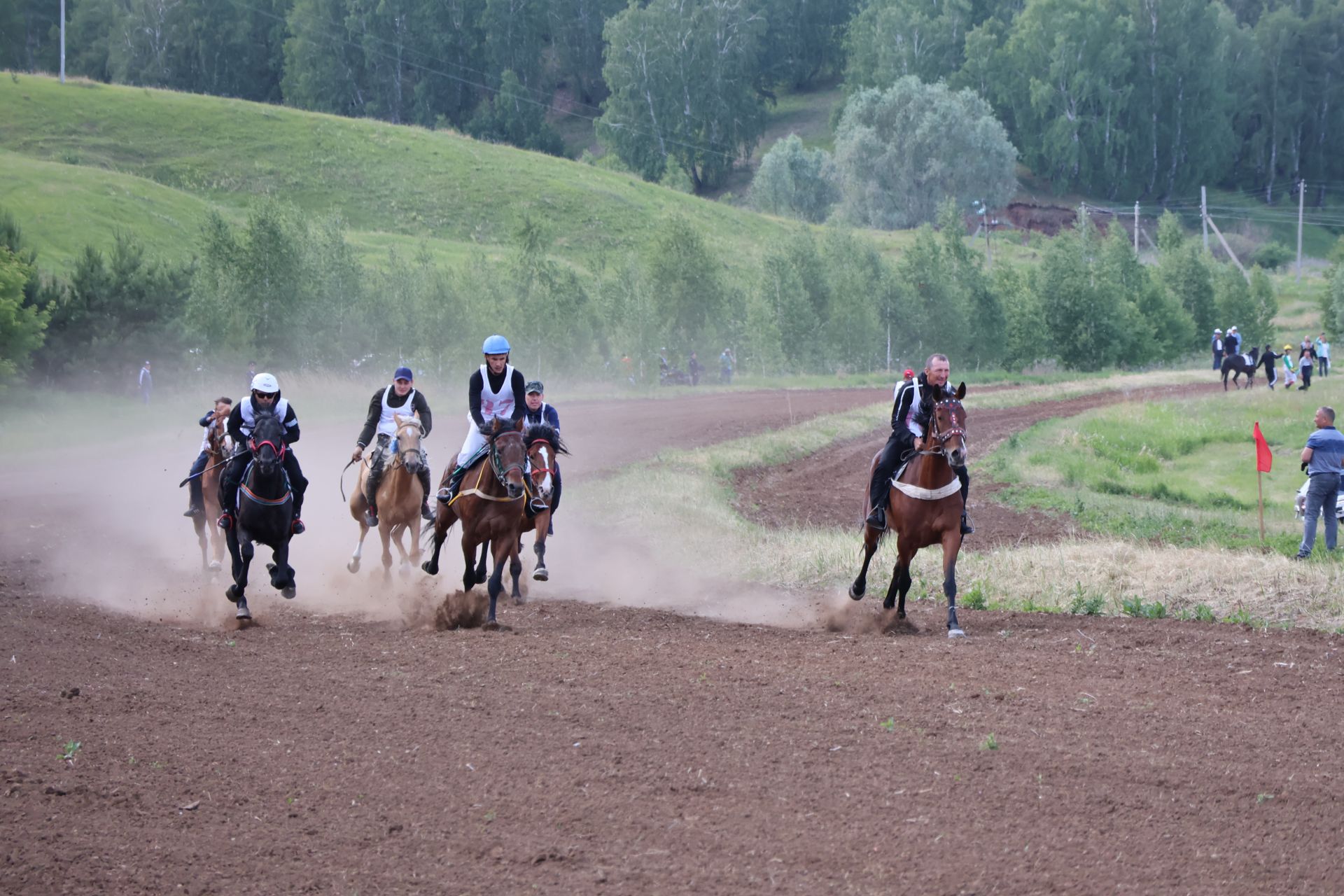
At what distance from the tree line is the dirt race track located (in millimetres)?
26657

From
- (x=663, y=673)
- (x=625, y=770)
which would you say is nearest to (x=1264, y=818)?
(x=625, y=770)

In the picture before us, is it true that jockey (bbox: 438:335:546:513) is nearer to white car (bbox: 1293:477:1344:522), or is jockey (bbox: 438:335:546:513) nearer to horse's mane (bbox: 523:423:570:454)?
horse's mane (bbox: 523:423:570:454)

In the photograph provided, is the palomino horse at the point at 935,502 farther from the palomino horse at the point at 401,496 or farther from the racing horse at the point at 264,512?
the racing horse at the point at 264,512

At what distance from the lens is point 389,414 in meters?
16.6

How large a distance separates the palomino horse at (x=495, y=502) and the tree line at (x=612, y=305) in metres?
24.4

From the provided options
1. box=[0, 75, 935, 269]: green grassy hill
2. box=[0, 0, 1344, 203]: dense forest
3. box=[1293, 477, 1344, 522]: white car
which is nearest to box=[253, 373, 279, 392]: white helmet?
box=[1293, 477, 1344, 522]: white car

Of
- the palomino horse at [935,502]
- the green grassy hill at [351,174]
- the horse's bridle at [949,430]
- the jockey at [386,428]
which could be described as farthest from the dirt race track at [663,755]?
the green grassy hill at [351,174]

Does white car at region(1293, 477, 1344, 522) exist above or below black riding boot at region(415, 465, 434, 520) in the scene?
below

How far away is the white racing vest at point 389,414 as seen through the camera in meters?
16.5

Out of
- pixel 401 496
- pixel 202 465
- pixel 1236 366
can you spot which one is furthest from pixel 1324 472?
pixel 1236 366

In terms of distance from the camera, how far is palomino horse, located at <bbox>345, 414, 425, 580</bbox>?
629 inches

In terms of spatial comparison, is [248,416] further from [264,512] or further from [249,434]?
[264,512]

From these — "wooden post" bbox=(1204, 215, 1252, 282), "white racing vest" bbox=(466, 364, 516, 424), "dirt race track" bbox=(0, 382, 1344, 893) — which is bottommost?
"dirt race track" bbox=(0, 382, 1344, 893)

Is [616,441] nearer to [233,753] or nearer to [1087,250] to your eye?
[233,753]
